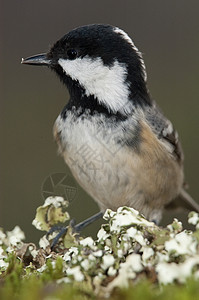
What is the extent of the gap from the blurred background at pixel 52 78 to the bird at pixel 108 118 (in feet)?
6.01

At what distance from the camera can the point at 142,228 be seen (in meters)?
1.50

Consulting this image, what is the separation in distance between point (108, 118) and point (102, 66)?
23 cm

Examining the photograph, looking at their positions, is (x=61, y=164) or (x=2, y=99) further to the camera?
(x=2, y=99)

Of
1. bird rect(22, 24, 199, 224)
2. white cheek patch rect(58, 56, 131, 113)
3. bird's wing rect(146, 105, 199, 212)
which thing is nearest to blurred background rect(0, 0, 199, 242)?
bird's wing rect(146, 105, 199, 212)

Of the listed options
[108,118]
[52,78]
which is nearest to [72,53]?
[108,118]

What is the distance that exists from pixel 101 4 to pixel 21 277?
3.87 m

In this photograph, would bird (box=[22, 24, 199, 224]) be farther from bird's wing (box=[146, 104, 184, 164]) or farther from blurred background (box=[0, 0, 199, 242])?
blurred background (box=[0, 0, 199, 242])

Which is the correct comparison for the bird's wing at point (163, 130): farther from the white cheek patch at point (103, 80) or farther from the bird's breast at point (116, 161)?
the white cheek patch at point (103, 80)

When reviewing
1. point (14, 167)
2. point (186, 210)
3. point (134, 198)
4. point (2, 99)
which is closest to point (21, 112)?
point (2, 99)

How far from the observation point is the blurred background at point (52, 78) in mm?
4395

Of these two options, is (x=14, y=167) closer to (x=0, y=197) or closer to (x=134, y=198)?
(x=0, y=197)

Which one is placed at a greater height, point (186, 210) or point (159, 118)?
point (159, 118)

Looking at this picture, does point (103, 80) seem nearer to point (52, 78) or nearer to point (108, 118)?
point (108, 118)

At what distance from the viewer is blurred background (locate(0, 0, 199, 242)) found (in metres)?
4.39
